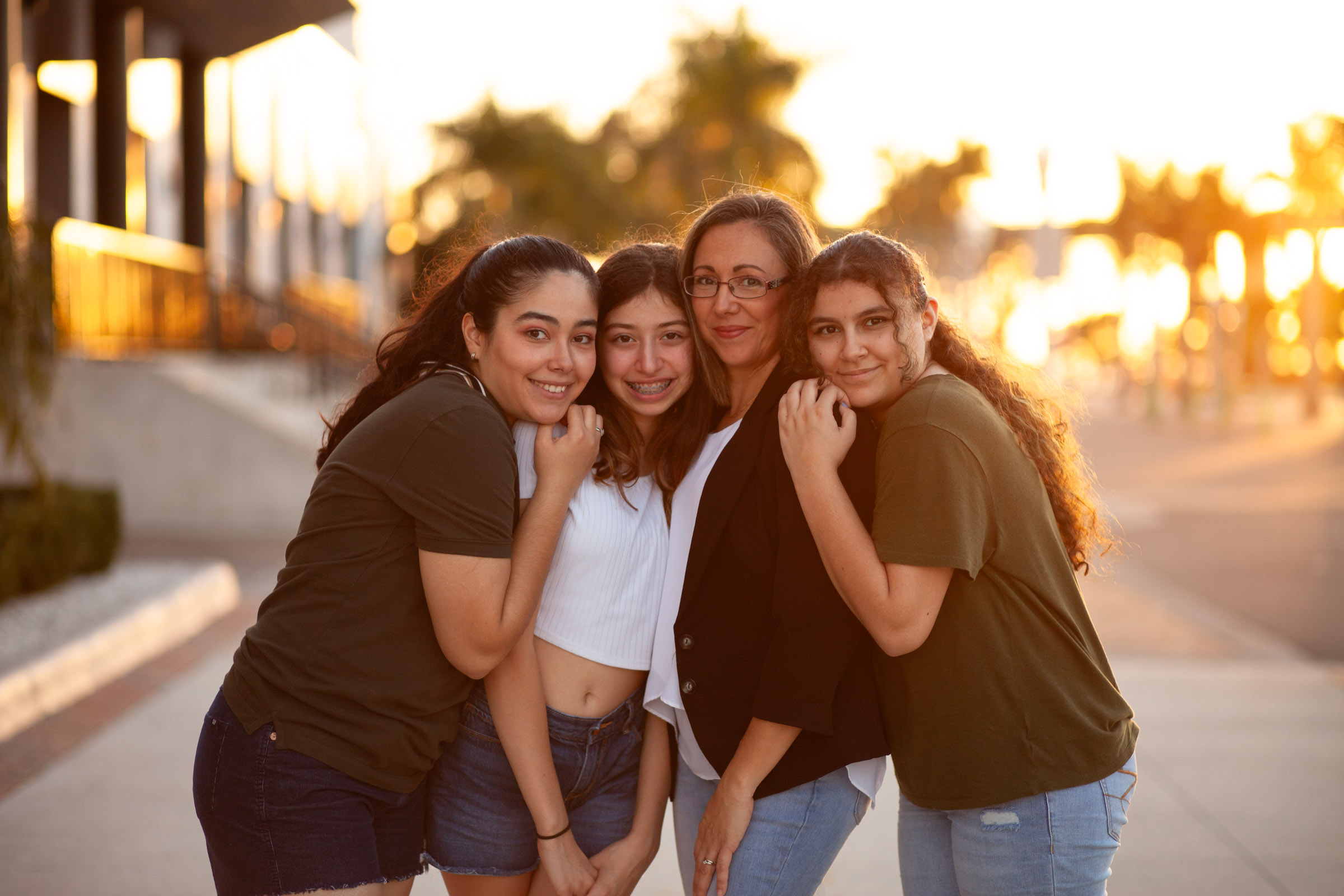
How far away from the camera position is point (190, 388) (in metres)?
13.4

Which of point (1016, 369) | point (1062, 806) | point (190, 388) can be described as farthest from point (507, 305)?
point (190, 388)

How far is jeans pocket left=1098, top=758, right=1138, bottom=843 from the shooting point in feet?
7.81

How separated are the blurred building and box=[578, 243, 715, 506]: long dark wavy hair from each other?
688 centimetres

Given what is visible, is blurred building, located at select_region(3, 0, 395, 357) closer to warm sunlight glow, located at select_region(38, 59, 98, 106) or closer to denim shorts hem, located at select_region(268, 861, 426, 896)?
warm sunlight glow, located at select_region(38, 59, 98, 106)

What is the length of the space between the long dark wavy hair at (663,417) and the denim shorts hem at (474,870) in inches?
34.7

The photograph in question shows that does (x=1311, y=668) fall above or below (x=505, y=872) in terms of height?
below

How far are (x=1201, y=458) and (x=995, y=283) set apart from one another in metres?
67.2

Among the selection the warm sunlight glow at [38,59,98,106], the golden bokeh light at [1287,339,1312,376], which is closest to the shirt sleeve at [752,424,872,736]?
the warm sunlight glow at [38,59,98,106]

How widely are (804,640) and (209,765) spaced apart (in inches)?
48.1

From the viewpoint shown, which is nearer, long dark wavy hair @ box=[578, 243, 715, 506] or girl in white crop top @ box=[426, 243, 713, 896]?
girl in white crop top @ box=[426, 243, 713, 896]

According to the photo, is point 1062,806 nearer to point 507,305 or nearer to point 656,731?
point 656,731

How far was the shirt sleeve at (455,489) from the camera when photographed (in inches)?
87.4

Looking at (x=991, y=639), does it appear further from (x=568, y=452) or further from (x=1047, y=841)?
(x=568, y=452)

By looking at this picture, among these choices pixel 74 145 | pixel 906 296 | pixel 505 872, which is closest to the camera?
pixel 906 296
